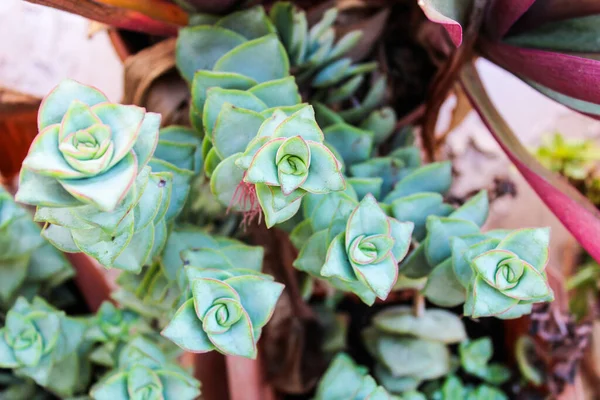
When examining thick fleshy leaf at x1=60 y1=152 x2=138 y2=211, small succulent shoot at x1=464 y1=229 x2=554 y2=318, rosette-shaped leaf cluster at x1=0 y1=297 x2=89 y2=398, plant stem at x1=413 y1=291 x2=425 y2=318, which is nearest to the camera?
thick fleshy leaf at x1=60 y1=152 x2=138 y2=211

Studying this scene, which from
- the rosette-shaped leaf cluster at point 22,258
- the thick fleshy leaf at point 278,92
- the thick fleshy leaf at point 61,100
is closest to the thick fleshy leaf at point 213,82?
the thick fleshy leaf at point 278,92

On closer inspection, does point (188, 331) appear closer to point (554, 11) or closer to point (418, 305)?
point (418, 305)

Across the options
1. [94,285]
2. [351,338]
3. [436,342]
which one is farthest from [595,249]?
[94,285]

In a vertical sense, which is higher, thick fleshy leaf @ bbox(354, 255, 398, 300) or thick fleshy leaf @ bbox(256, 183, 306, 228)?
thick fleshy leaf @ bbox(256, 183, 306, 228)

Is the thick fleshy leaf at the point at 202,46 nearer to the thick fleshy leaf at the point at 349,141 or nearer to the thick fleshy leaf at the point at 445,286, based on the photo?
the thick fleshy leaf at the point at 349,141

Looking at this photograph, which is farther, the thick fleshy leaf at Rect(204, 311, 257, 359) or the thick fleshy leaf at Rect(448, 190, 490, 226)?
the thick fleshy leaf at Rect(448, 190, 490, 226)

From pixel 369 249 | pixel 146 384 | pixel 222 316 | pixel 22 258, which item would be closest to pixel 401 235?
pixel 369 249

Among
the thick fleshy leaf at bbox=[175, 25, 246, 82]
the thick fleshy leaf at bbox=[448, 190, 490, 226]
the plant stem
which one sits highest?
the thick fleshy leaf at bbox=[175, 25, 246, 82]

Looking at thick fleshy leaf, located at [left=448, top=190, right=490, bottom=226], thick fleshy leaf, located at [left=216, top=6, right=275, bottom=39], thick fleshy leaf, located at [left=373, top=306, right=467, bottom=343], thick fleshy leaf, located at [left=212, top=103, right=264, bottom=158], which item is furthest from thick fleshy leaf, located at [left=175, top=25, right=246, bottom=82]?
thick fleshy leaf, located at [left=373, top=306, right=467, bottom=343]

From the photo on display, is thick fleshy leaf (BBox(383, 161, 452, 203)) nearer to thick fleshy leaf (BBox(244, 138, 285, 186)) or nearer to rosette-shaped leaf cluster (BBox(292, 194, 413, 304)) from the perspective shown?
rosette-shaped leaf cluster (BBox(292, 194, 413, 304))
